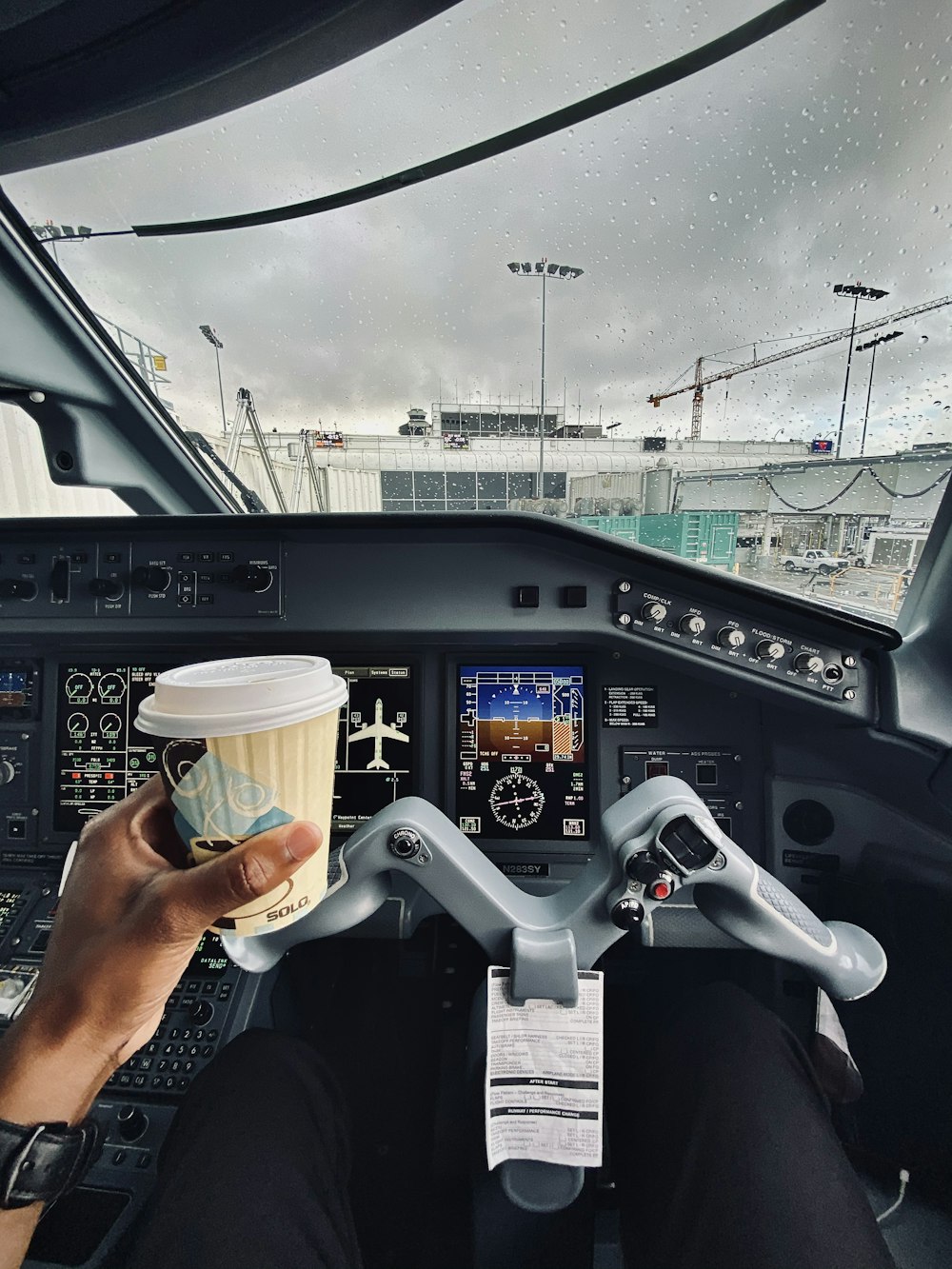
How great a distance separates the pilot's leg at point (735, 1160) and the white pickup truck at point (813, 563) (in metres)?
0.95

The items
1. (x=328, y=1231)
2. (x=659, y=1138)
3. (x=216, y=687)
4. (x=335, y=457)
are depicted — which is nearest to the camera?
(x=216, y=687)

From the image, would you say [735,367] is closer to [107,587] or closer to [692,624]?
[692,624]

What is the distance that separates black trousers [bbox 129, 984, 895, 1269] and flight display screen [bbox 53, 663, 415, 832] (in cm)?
71

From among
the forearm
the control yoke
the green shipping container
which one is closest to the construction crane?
the green shipping container

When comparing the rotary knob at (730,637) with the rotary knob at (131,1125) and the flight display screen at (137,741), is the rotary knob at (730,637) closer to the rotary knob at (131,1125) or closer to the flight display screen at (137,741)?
the flight display screen at (137,741)

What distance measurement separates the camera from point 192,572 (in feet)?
→ 5.29

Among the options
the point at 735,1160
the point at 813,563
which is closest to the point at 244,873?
the point at 735,1160

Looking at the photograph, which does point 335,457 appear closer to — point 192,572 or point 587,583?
point 192,572

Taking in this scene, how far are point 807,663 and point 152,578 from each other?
1.64 meters

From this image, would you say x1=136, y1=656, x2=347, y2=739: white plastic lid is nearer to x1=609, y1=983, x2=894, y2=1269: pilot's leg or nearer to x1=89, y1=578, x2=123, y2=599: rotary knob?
x1=609, y1=983, x2=894, y2=1269: pilot's leg

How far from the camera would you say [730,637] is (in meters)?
1.52

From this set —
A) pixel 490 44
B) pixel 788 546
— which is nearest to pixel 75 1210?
pixel 788 546

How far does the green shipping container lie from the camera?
1.57 m

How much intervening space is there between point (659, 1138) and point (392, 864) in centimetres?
59
